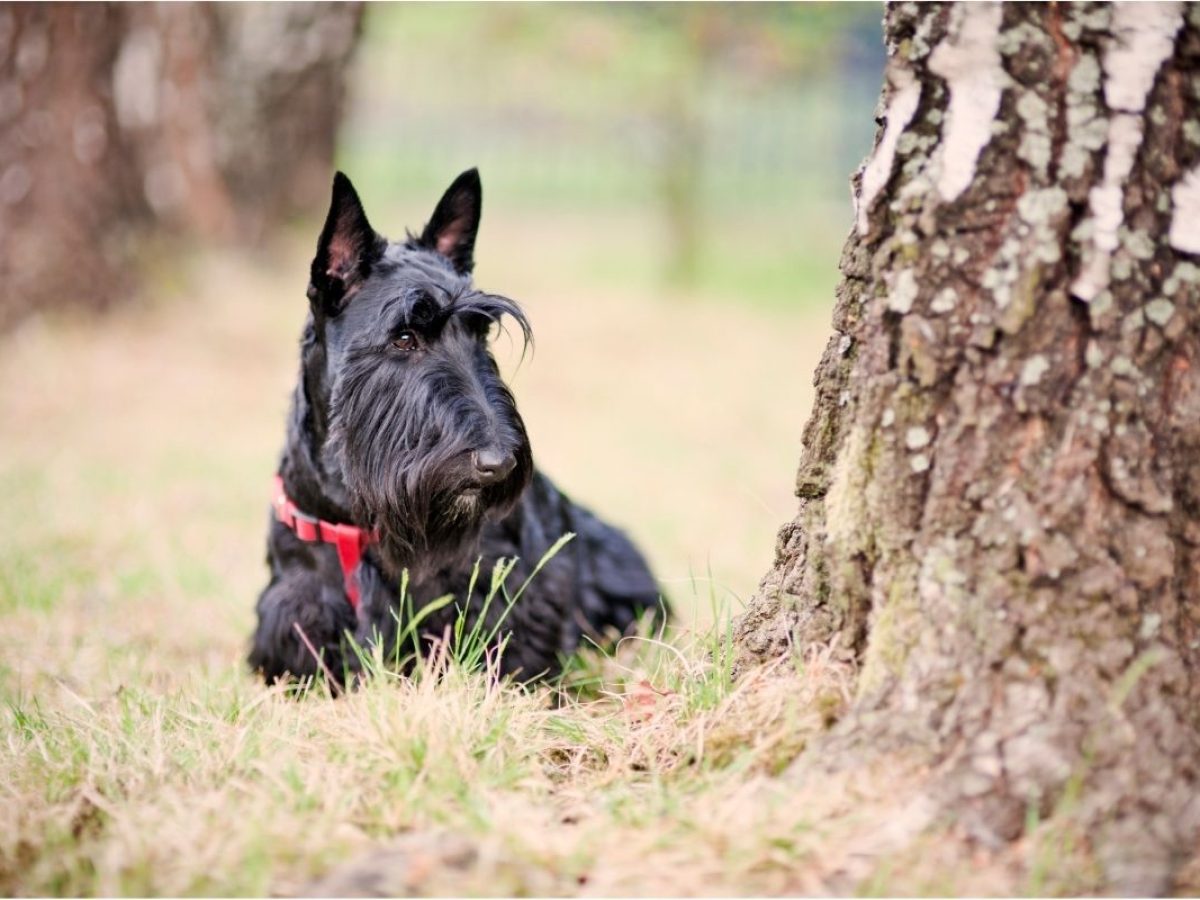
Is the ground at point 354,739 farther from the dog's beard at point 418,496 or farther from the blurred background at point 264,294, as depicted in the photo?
the dog's beard at point 418,496

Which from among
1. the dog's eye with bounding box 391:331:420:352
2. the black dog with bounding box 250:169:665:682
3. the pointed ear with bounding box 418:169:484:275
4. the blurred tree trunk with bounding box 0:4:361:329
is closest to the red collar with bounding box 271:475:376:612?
the black dog with bounding box 250:169:665:682

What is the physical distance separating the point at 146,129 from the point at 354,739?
8069 millimetres

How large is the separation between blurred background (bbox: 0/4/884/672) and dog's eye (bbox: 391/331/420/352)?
1.07 feet

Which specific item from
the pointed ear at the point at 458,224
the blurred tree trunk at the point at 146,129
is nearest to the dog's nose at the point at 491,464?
the pointed ear at the point at 458,224

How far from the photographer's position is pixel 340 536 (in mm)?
3199

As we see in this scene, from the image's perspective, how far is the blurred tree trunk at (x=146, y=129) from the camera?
7945 mm

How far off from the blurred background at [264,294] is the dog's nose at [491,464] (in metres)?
0.22

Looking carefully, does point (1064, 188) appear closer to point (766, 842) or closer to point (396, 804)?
point (766, 842)

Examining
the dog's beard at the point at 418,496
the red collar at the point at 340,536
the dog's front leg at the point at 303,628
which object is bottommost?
the dog's front leg at the point at 303,628

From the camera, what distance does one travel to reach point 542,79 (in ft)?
50.1

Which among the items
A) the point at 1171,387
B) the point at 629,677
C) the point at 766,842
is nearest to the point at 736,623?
the point at 629,677

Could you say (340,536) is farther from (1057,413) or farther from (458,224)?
(1057,413)

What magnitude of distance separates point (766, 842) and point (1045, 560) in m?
0.65

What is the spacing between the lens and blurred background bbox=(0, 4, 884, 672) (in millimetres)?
5180
